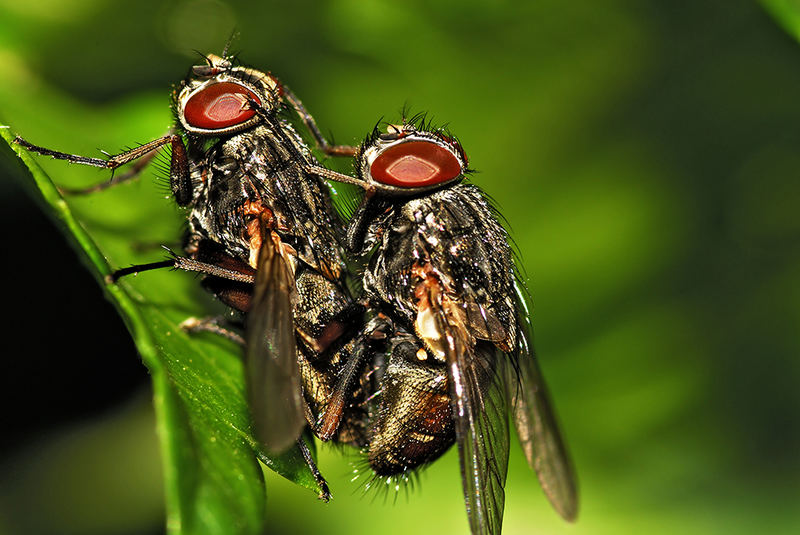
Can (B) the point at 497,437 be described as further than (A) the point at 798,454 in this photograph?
No

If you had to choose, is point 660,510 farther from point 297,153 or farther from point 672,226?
point 297,153

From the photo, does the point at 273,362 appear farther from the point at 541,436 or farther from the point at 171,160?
the point at 541,436

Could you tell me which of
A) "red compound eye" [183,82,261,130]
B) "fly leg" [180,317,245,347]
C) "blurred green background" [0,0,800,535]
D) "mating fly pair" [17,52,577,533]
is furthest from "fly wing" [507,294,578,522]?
"red compound eye" [183,82,261,130]

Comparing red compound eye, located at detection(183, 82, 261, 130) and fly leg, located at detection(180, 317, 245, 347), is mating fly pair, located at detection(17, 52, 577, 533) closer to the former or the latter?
red compound eye, located at detection(183, 82, 261, 130)

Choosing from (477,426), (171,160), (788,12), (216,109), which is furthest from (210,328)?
(788,12)

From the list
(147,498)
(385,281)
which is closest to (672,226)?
(385,281)

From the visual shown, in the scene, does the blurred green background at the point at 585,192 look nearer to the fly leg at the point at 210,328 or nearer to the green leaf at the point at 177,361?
the green leaf at the point at 177,361
